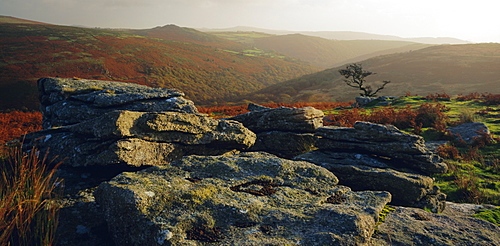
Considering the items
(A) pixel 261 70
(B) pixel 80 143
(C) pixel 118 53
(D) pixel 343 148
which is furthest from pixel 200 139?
(A) pixel 261 70

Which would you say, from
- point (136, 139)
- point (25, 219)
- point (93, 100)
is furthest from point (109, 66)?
point (25, 219)

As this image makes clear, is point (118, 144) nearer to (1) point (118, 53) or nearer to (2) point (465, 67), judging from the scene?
(1) point (118, 53)

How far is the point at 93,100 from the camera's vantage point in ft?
35.9

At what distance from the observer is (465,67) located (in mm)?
70875

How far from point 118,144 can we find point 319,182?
16.5 feet

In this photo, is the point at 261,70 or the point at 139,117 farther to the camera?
the point at 261,70

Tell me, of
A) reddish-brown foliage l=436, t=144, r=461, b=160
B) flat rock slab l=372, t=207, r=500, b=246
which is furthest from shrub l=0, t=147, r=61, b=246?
reddish-brown foliage l=436, t=144, r=461, b=160

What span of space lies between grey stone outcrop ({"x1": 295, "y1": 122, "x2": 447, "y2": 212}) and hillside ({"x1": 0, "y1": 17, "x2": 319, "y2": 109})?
48.0m

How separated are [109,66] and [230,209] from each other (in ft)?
236

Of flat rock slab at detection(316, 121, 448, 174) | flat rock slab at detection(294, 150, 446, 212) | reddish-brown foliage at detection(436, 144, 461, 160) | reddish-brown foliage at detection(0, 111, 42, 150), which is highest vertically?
flat rock slab at detection(316, 121, 448, 174)

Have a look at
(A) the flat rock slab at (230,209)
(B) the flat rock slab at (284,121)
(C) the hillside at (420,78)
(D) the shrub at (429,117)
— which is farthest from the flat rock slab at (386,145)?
(C) the hillside at (420,78)

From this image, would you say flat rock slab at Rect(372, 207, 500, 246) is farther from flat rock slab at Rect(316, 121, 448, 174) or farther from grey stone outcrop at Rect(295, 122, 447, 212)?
flat rock slab at Rect(316, 121, 448, 174)

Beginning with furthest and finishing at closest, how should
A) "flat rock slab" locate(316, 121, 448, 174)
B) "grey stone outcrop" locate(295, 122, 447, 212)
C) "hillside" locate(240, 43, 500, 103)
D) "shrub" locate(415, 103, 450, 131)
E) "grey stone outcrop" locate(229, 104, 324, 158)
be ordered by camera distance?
"hillside" locate(240, 43, 500, 103), "shrub" locate(415, 103, 450, 131), "grey stone outcrop" locate(229, 104, 324, 158), "flat rock slab" locate(316, 121, 448, 174), "grey stone outcrop" locate(295, 122, 447, 212)

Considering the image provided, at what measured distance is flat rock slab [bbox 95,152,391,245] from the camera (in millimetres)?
4020
